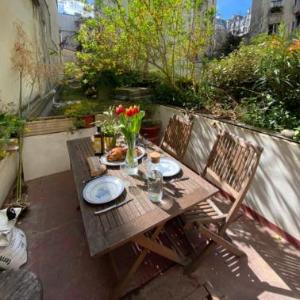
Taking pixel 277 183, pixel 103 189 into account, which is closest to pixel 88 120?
pixel 103 189

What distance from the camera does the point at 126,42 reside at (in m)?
3.87

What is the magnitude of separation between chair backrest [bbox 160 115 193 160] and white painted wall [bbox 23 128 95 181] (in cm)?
163

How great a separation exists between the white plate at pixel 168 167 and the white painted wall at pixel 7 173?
1.96m

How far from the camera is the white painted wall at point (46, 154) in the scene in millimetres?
3285

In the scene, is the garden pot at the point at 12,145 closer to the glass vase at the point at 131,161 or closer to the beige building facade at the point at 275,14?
the glass vase at the point at 131,161

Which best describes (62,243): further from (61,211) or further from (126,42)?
(126,42)

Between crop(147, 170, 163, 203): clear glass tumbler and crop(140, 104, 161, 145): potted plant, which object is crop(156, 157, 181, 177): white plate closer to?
crop(147, 170, 163, 203): clear glass tumbler

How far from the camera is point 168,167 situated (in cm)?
189

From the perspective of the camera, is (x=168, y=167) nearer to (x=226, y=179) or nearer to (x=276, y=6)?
(x=226, y=179)

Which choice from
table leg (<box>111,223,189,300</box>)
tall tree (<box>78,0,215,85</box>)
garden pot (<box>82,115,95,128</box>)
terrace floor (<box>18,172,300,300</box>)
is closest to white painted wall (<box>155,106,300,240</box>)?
terrace floor (<box>18,172,300,300</box>)

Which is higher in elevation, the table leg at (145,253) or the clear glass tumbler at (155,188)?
the clear glass tumbler at (155,188)

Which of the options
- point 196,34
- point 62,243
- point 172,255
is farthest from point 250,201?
point 196,34

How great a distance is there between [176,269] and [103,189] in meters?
0.97

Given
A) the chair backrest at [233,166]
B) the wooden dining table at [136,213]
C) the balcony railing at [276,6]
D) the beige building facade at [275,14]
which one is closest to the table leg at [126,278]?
the wooden dining table at [136,213]
